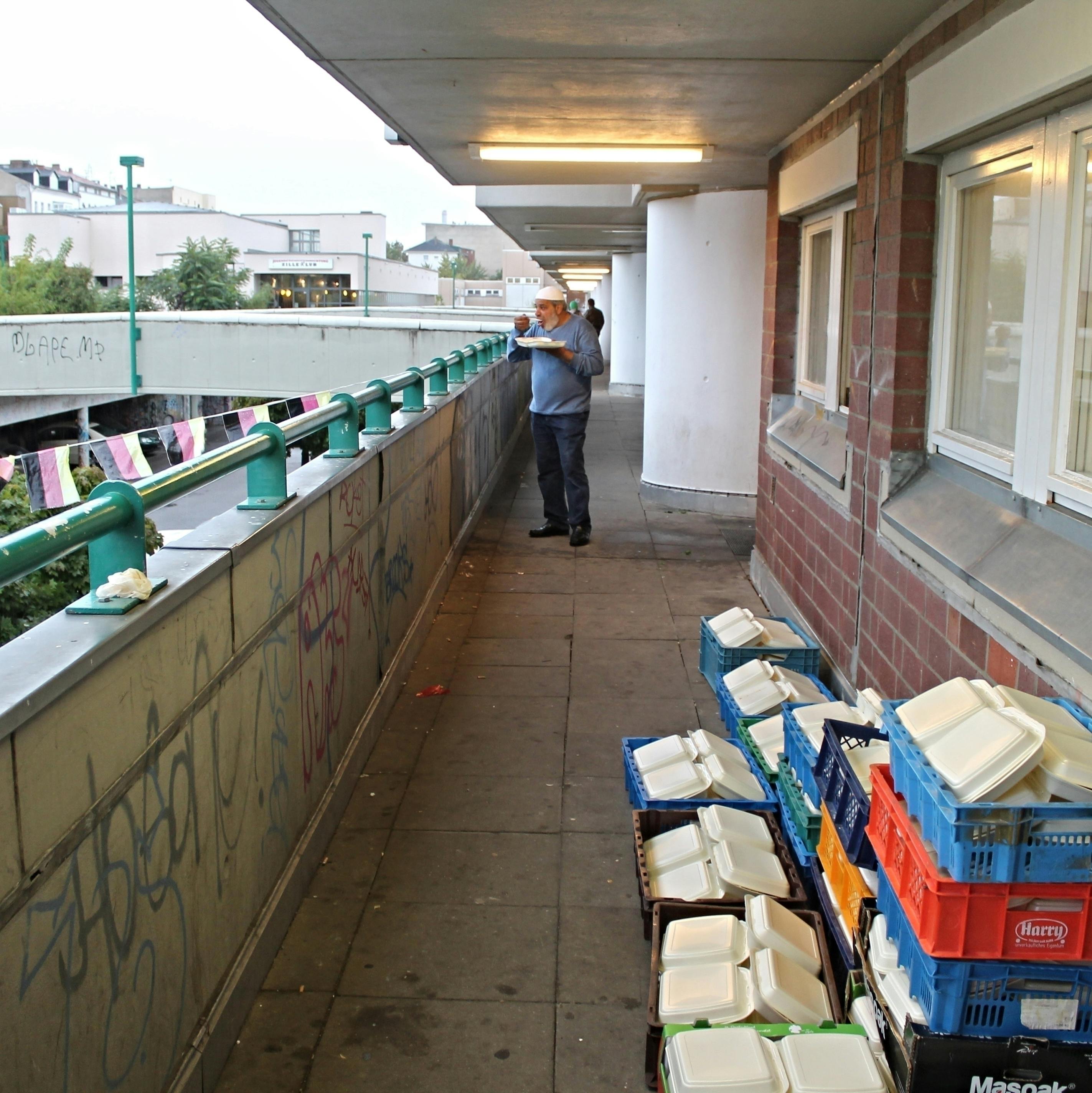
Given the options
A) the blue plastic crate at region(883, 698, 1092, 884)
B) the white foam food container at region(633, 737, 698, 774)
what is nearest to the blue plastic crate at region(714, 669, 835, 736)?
the white foam food container at region(633, 737, 698, 774)

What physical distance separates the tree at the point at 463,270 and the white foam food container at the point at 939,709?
390ft

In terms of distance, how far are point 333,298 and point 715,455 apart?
84900 mm

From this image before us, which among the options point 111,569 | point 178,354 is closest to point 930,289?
point 111,569

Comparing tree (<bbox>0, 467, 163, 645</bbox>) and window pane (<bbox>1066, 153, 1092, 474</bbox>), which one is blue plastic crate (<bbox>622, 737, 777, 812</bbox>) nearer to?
window pane (<bbox>1066, 153, 1092, 474</bbox>)

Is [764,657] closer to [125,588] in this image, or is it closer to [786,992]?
[786,992]

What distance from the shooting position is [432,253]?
140875 millimetres

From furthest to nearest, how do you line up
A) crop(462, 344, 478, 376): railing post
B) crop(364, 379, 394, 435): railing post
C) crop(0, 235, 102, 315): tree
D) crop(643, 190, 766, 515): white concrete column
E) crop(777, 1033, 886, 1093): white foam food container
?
crop(0, 235, 102, 315): tree < crop(462, 344, 478, 376): railing post < crop(643, 190, 766, 515): white concrete column < crop(364, 379, 394, 435): railing post < crop(777, 1033, 886, 1093): white foam food container

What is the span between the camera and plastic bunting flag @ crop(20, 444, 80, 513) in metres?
7.57

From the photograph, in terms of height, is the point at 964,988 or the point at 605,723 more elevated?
the point at 964,988

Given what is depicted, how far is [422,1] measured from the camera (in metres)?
4.23

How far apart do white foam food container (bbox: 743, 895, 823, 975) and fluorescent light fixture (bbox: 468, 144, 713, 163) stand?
5.49 m

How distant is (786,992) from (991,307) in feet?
8.79

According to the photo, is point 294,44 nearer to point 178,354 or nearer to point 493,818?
point 493,818

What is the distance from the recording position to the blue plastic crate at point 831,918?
10.5 feet
